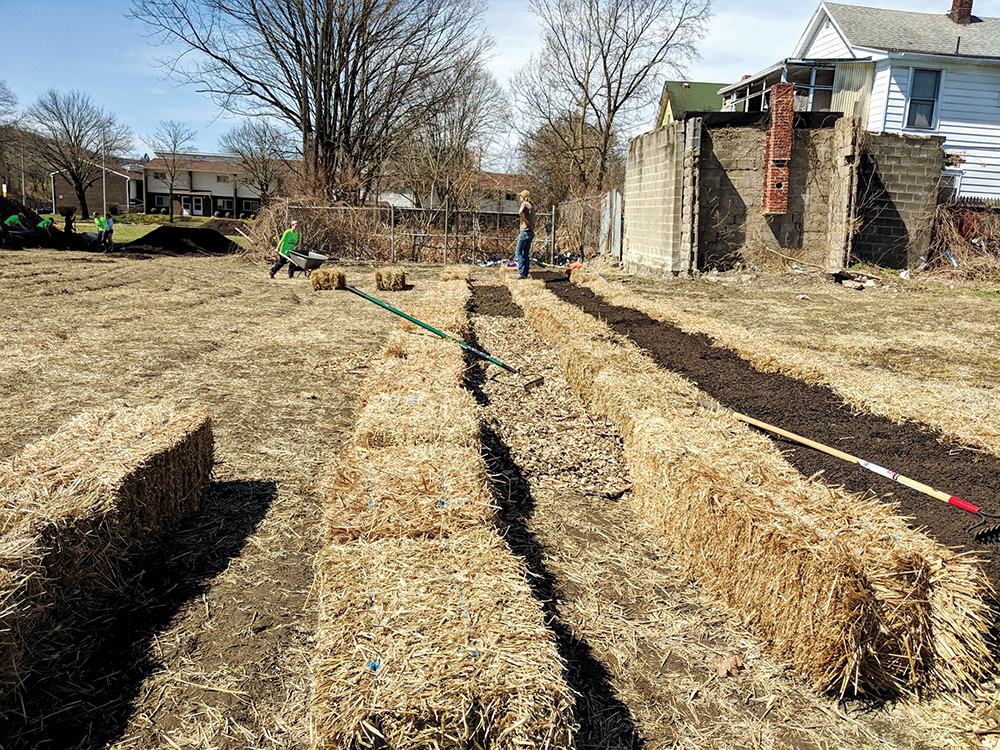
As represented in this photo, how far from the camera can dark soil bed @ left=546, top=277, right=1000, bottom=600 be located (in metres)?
4.02

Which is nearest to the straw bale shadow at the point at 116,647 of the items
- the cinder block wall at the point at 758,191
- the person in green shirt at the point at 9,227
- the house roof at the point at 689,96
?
the cinder block wall at the point at 758,191

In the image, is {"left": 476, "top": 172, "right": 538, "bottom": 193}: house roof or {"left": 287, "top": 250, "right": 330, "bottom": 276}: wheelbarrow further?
{"left": 476, "top": 172, "right": 538, "bottom": 193}: house roof

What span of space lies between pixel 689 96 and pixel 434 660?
45.2 meters

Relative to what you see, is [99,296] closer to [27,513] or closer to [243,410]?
[243,410]

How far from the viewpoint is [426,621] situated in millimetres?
2346

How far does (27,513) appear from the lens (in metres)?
2.84

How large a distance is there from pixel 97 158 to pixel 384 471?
73.7 metres

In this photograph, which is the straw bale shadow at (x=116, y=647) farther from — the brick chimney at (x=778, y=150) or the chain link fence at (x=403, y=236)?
the chain link fence at (x=403, y=236)

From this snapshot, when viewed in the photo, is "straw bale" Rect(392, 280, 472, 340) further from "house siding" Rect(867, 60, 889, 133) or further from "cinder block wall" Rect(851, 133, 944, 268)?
"house siding" Rect(867, 60, 889, 133)

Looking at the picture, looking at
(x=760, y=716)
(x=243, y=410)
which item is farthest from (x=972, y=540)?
(x=243, y=410)

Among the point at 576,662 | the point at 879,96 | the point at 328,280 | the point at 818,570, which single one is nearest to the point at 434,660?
the point at 576,662

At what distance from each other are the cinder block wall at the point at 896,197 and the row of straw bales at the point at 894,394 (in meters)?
11.3

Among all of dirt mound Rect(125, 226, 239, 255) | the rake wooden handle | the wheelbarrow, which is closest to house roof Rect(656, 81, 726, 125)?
dirt mound Rect(125, 226, 239, 255)

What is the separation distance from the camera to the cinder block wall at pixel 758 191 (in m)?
17.0
